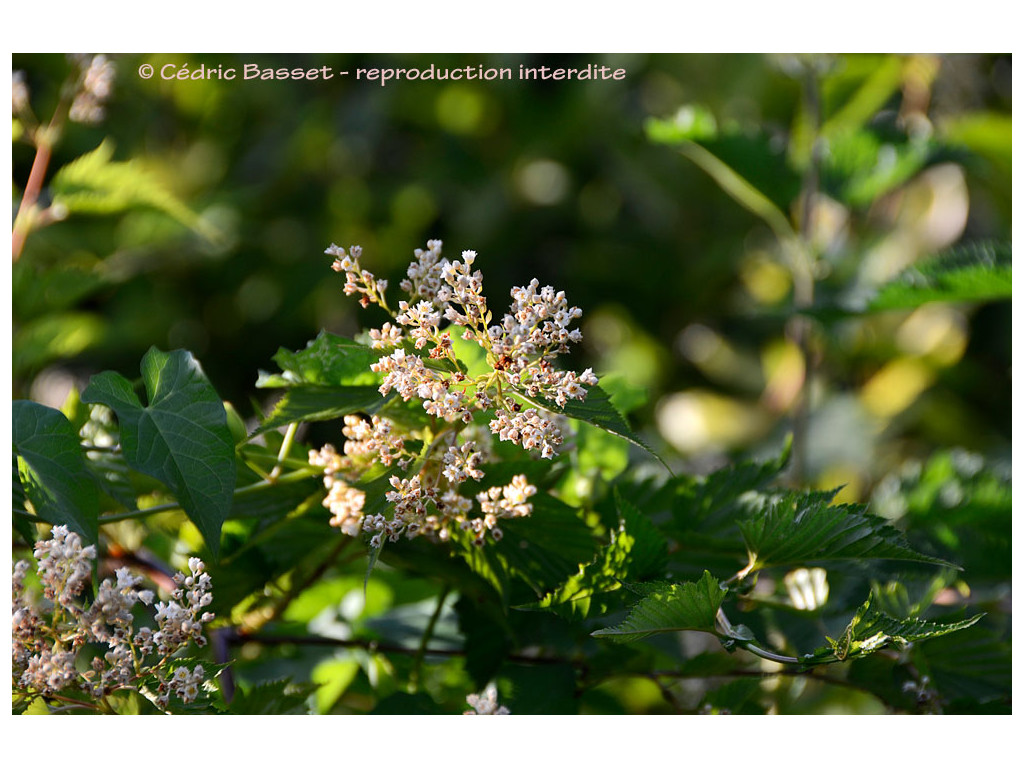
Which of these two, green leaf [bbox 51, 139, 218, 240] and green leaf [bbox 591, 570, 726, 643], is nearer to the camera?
green leaf [bbox 591, 570, 726, 643]

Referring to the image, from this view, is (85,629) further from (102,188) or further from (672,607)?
(102,188)

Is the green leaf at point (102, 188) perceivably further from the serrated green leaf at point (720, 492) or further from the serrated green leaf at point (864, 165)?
the serrated green leaf at point (864, 165)

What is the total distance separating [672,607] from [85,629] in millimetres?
243

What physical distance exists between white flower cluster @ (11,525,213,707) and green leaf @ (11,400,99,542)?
0.04 ft

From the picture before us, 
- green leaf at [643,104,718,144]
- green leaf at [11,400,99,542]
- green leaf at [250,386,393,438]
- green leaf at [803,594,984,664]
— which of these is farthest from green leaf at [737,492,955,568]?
green leaf at [643,104,718,144]

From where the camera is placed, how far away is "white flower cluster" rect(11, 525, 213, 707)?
1.22ft

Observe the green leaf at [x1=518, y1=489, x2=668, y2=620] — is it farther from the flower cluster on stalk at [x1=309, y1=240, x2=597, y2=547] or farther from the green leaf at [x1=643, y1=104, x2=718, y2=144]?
the green leaf at [x1=643, y1=104, x2=718, y2=144]

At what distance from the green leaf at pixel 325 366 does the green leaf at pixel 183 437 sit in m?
0.03

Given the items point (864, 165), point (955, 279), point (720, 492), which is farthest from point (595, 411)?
point (864, 165)

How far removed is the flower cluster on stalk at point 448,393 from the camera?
36 cm

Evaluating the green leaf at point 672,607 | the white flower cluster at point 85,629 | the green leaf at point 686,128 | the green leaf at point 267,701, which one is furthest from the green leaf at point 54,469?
the green leaf at point 686,128

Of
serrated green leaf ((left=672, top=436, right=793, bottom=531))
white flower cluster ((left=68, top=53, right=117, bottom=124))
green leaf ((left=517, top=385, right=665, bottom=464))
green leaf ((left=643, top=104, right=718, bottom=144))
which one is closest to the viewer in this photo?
green leaf ((left=517, top=385, right=665, bottom=464))

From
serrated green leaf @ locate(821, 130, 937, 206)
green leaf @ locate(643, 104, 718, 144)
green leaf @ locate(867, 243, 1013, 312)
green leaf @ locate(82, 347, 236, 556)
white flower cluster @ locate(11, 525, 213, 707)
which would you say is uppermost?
serrated green leaf @ locate(821, 130, 937, 206)

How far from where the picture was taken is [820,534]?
1.28 feet
